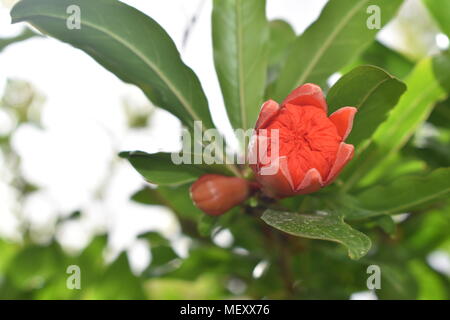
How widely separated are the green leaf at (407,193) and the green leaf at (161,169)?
1.30ft

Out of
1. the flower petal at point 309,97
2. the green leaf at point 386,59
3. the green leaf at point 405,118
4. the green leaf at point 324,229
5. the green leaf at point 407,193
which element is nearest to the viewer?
the green leaf at point 324,229

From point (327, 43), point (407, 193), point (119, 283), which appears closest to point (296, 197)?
point (407, 193)

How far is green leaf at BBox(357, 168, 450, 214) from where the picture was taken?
1.02 m

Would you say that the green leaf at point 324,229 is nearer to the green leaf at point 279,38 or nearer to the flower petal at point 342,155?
the flower petal at point 342,155

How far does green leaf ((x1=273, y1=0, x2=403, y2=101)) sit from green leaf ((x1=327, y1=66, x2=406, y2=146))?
155mm

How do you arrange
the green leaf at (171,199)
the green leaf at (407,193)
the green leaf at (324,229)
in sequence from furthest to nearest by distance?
the green leaf at (171,199) < the green leaf at (407,193) < the green leaf at (324,229)

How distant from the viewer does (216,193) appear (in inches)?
36.9

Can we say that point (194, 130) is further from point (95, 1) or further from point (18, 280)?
point (18, 280)

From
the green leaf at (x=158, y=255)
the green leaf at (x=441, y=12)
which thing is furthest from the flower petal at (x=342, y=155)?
the green leaf at (x=158, y=255)

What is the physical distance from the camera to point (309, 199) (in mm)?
1113

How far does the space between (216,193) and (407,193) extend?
441 mm

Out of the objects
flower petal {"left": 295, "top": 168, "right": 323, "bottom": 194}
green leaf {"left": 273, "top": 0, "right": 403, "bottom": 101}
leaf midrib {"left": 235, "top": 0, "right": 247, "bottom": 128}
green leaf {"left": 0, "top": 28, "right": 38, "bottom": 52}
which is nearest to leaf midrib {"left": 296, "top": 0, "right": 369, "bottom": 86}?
green leaf {"left": 273, "top": 0, "right": 403, "bottom": 101}

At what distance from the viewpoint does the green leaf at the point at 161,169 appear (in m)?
0.92

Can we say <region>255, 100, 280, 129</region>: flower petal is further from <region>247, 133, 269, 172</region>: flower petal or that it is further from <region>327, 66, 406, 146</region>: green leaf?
<region>327, 66, 406, 146</region>: green leaf
